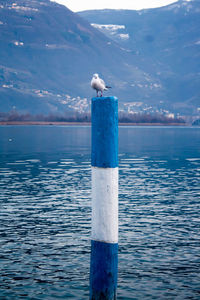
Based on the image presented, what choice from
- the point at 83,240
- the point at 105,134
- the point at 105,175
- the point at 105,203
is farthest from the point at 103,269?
the point at 83,240

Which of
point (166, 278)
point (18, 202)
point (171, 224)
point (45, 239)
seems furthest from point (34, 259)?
point (18, 202)

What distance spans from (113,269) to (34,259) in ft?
35.4

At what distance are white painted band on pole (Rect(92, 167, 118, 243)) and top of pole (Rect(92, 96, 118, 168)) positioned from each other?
0.18 meters

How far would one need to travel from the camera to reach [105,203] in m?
10.1

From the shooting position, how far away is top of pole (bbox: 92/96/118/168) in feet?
32.8

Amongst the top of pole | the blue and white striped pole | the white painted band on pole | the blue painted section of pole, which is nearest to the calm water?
the blue painted section of pole

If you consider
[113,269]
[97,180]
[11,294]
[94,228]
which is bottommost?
[11,294]

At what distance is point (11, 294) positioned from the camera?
1670 cm

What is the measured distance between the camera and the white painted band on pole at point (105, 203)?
1005 cm

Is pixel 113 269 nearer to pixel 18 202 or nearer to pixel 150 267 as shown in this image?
pixel 150 267

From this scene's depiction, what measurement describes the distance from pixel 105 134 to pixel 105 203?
1.39 meters

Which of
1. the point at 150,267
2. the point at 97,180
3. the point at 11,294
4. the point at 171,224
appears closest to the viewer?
the point at 97,180

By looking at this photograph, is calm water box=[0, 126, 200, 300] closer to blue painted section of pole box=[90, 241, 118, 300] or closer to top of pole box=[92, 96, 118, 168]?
blue painted section of pole box=[90, 241, 118, 300]

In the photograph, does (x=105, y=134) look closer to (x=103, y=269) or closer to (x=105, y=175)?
(x=105, y=175)
